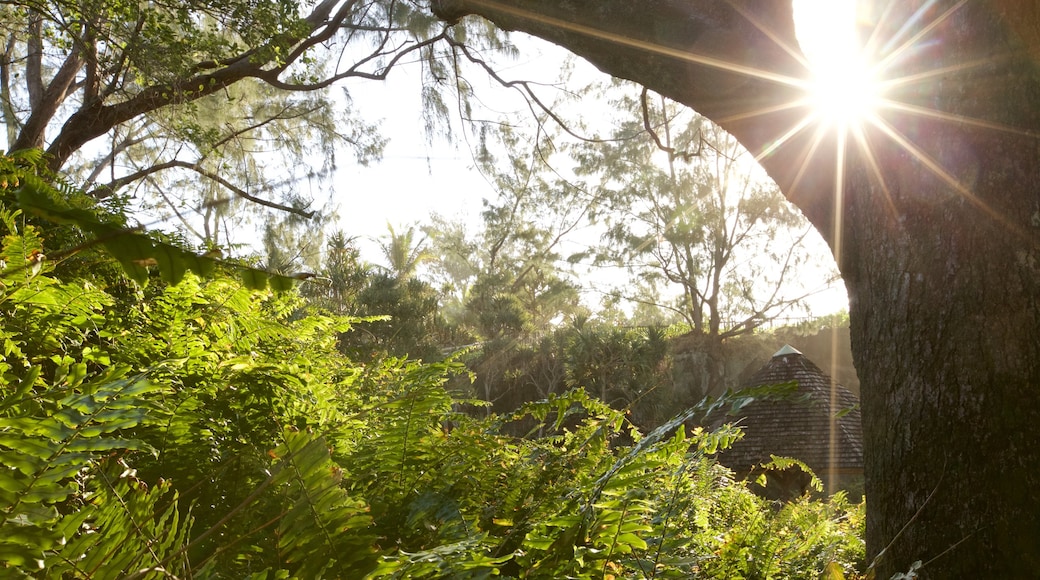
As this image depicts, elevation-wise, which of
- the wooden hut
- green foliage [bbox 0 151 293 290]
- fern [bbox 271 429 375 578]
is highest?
green foliage [bbox 0 151 293 290]

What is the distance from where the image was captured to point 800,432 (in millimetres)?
13156

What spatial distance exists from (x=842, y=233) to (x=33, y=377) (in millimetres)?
2015

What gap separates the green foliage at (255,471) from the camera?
744 millimetres

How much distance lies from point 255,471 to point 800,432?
44.4ft

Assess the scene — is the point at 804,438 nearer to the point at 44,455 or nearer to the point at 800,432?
the point at 800,432

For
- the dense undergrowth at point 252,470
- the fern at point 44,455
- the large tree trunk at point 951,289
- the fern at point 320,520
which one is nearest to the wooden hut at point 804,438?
the large tree trunk at point 951,289

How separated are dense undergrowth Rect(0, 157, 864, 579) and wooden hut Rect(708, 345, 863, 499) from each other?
11249mm

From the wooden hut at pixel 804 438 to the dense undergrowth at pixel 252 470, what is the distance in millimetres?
11249

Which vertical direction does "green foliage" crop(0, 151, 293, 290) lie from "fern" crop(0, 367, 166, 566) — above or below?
above

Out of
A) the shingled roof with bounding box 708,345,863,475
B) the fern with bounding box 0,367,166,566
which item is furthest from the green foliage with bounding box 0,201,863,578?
the shingled roof with bounding box 708,345,863,475

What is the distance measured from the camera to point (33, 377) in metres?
0.77

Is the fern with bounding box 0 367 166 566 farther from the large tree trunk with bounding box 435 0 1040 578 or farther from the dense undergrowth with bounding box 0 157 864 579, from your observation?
the large tree trunk with bounding box 435 0 1040 578

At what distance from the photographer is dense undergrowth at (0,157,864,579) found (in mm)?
743

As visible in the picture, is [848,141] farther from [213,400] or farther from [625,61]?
[213,400]
